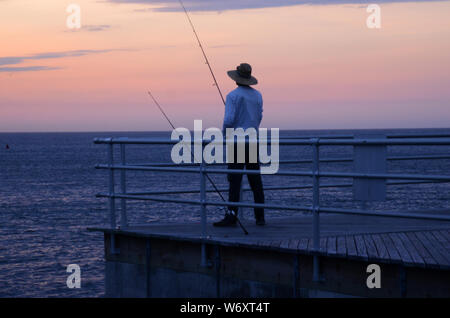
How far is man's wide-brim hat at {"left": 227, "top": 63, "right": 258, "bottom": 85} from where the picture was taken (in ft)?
25.5

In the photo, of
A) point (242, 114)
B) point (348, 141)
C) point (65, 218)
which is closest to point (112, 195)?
point (242, 114)

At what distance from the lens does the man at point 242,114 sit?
766 cm

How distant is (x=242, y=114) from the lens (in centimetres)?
772

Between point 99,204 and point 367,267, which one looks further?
point 99,204

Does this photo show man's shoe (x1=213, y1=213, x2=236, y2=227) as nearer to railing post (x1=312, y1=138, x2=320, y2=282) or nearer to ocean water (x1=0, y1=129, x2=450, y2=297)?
railing post (x1=312, y1=138, x2=320, y2=282)

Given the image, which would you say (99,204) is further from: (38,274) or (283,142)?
(283,142)

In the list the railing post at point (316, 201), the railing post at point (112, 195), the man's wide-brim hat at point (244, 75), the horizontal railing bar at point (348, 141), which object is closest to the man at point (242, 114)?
the man's wide-brim hat at point (244, 75)

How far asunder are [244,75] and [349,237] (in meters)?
2.15

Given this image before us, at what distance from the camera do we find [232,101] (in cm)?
766

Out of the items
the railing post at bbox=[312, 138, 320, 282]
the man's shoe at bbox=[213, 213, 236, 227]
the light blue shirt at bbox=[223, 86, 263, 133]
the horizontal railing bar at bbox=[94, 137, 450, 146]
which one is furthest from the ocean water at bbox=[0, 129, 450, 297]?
the railing post at bbox=[312, 138, 320, 282]

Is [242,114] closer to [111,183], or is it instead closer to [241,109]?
[241,109]

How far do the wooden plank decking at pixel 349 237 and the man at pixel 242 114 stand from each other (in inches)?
14.7
